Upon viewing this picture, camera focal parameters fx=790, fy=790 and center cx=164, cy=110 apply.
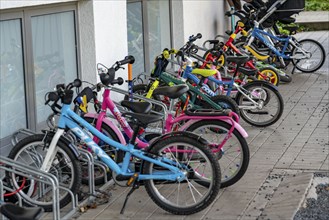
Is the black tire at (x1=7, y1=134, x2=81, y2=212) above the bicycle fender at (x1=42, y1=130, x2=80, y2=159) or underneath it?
underneath

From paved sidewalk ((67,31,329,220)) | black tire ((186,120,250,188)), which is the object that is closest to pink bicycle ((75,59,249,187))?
black tire ((186,120,250,188))

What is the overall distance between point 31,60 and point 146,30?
3.47m

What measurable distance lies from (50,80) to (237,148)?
2182mm

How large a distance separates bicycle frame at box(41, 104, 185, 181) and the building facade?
109cm

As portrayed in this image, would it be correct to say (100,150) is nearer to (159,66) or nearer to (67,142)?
(67,142)

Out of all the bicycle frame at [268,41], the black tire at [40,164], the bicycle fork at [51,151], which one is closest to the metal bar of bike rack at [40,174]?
the bicycle fork at [51,151]

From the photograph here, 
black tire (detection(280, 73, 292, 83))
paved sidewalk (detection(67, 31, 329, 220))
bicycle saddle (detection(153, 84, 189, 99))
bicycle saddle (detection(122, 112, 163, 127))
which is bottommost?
paved sidewalk (detection(67, 31, 329, 220))

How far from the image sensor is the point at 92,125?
661 cm

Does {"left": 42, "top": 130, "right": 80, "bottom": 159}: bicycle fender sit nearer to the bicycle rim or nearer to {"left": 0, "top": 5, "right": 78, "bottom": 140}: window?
{"left": 0, "top": 5, "right": 78, "bottom": 140}: window

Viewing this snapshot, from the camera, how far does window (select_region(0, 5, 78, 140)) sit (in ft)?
23.5

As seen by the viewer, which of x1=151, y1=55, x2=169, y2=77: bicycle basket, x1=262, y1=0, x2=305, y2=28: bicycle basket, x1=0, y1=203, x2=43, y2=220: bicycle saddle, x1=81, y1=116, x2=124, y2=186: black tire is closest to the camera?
x1=0, y1=203, x2=43, y2=220: bicycle saddle

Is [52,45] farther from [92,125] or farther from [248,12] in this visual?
[248,12]

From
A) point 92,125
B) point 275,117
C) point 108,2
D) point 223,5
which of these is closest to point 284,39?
point 223,5

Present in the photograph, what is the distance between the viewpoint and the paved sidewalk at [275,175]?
20.8ft
